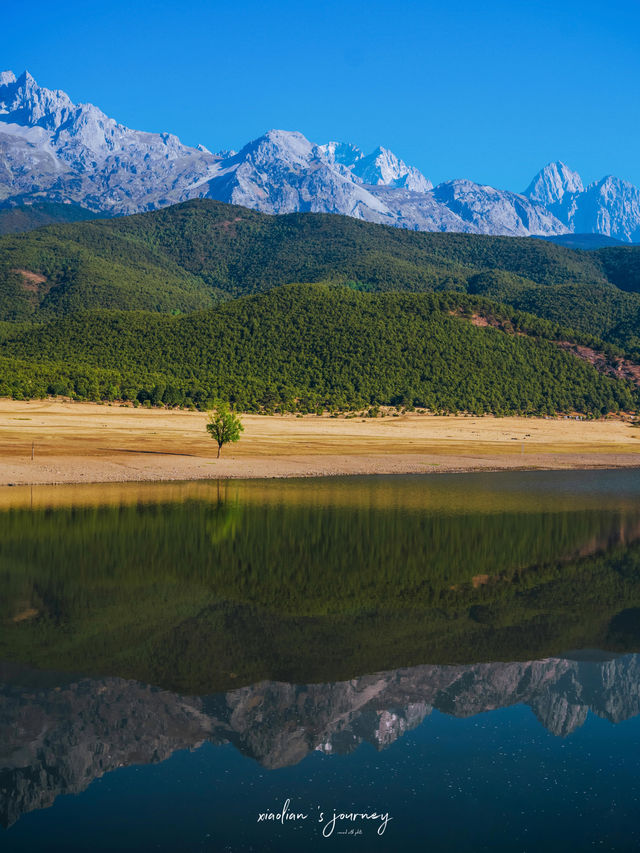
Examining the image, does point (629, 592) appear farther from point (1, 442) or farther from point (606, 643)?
point (1, 442)

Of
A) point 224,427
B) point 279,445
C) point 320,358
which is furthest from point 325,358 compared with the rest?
point 224,427

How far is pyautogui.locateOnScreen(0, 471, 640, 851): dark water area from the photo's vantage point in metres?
14.5

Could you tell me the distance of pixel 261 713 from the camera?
735 inches

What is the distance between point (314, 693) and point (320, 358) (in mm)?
150415

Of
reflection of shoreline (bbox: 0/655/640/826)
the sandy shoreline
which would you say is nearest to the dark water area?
reflection of shoreline (bbox: 0/655/640/826)

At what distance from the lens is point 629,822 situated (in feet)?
48.2

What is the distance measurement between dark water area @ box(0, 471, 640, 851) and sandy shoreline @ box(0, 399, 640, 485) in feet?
97.8

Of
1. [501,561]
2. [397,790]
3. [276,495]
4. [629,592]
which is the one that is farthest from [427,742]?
[276,495]

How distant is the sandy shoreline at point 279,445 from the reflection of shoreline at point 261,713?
4502 centimetres

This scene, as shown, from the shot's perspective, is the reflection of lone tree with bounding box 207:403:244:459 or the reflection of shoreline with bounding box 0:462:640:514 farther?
the reflection of lone tree with bounding box 207:403:244:459

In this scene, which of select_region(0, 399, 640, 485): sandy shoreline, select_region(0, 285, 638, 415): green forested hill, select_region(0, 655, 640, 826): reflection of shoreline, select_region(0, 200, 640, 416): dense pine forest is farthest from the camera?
select_region(0, 285, 638, 415): green forested hill

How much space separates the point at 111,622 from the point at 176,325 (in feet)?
540

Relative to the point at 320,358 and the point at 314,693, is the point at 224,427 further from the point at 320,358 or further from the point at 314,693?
the point at 320,358

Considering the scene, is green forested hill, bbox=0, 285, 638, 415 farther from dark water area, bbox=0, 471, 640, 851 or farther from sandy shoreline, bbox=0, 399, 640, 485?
dark water area, bbox=0, 471, 640, 851
